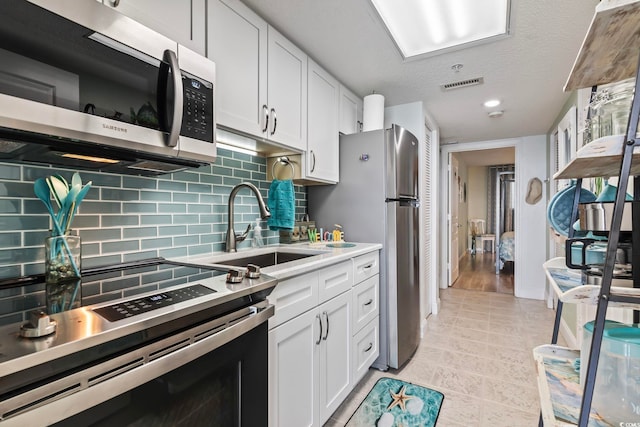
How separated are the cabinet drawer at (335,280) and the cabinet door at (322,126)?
2.30ft

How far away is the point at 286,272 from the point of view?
4.12ft

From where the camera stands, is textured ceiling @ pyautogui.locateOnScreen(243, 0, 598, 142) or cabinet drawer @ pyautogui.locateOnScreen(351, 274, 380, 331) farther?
cabinet drawer @ pyautogui.locateOnScreen(351, 274, 380, 331)

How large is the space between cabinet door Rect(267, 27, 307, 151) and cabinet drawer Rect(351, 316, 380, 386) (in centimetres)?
130

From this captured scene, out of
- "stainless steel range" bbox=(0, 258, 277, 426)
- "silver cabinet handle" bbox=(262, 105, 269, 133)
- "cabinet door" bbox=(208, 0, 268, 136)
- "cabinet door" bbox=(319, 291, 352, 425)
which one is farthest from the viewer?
"silver cabinet handle" bbox=(262, 105, 269, 133)

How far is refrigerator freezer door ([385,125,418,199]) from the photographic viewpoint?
2252mm

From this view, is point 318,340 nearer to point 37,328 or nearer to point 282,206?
point 282,206

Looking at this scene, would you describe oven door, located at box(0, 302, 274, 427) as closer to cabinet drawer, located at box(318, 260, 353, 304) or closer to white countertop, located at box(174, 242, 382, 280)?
white countertop, located at box(174, 242, 382, 280)

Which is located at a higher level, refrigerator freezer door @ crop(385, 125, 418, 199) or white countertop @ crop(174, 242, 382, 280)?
refrigerator freezer door @ crop(385, 125, 418, 199)

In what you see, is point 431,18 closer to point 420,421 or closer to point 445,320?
point 420,421

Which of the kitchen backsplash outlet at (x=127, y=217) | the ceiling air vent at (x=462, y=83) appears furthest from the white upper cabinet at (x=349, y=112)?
the kitchen backsplash outlet at (x=127, y=217)

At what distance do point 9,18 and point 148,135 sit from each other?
1.26 feet

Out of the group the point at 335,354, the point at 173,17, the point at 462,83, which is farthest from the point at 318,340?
the point at 462,83

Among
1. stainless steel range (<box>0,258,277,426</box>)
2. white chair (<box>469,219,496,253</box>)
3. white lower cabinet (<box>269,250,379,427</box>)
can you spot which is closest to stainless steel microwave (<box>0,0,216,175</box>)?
stainless steel range (<box>0,258,277,426</box>)

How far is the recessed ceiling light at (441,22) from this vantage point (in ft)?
5.46
